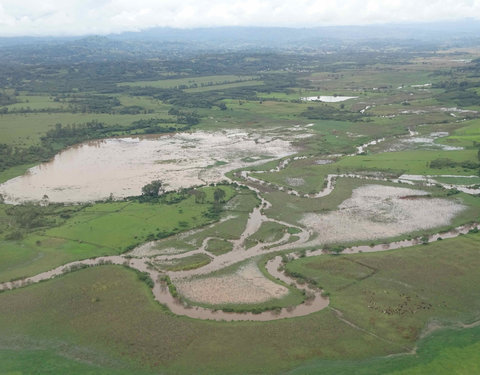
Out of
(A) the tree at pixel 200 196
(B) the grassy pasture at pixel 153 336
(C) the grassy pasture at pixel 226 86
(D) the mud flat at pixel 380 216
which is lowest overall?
(B) the grassy pasture at pixel 153 336

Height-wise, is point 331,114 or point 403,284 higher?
point 331,114

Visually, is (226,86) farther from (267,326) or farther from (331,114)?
(267,326)

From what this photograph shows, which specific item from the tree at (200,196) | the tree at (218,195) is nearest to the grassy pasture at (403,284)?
the tree at (218,195)

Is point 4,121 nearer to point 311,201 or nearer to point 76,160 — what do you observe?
point 76,160

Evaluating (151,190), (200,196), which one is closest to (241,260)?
(200,196)

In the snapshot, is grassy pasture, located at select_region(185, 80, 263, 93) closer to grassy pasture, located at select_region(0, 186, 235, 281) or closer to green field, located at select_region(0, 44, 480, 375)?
green field, located at select_region(0, 44, 480, 375)

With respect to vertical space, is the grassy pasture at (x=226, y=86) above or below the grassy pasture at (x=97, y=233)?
above

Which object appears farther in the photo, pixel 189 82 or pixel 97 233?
pixel 189 82

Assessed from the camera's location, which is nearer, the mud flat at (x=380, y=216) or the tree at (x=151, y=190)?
the mud flat at (x=380, y=216)

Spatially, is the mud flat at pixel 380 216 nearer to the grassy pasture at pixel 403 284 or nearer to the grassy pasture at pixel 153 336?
the grassy pasture at pixel 403 284
